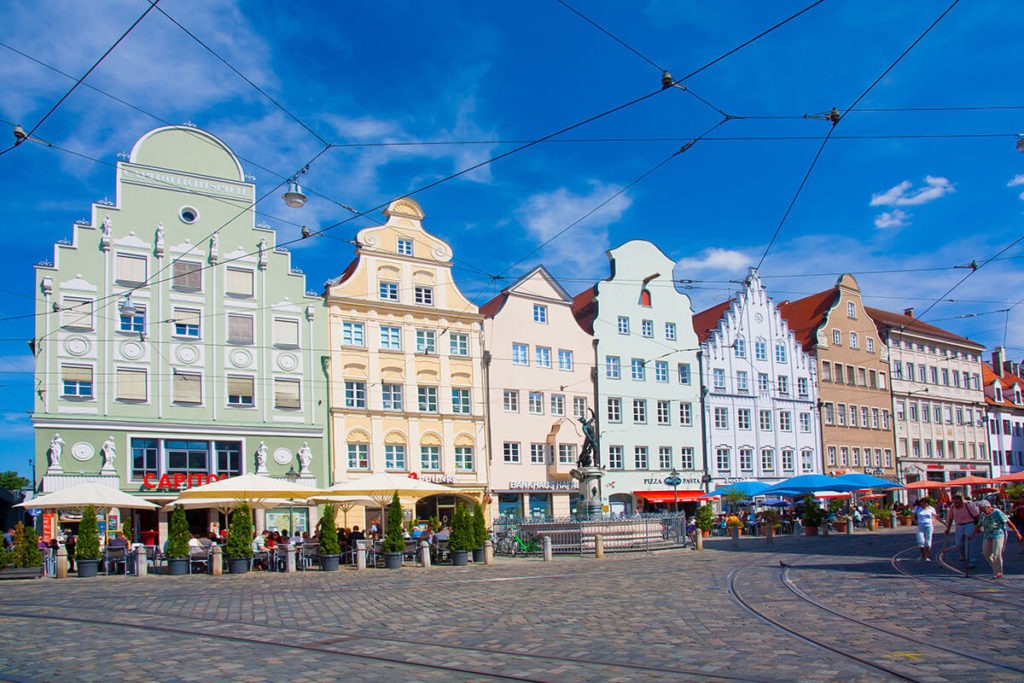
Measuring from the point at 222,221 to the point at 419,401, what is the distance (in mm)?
11182

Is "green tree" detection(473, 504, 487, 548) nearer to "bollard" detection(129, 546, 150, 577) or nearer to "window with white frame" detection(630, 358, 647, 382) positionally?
"bollard" detection(129, 546, 150, 577)

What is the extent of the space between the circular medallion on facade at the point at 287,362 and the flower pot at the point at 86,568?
15451mm

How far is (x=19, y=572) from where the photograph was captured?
23469 millimetres

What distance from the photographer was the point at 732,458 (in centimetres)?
5319

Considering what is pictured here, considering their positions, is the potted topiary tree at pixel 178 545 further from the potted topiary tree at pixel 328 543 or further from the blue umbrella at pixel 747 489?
the blue umbrella at pixel 747 489

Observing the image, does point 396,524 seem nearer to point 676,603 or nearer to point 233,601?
point 233,601

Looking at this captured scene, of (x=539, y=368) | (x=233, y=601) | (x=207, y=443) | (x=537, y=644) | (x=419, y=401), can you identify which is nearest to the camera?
(x=537, y=644)

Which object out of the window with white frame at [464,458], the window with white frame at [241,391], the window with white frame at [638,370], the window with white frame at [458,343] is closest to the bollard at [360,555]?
the window with white frame at [241,391]

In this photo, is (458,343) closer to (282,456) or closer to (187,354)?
(282,456)

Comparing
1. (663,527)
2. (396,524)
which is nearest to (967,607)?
(396,524)

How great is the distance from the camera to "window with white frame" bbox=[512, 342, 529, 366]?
149 feet

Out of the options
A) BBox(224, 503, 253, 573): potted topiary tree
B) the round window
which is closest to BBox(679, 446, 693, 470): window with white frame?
the round window

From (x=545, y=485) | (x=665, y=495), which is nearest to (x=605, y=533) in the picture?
(x=545, y=485)

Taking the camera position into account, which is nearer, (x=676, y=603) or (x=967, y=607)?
(x=967, y=607)
